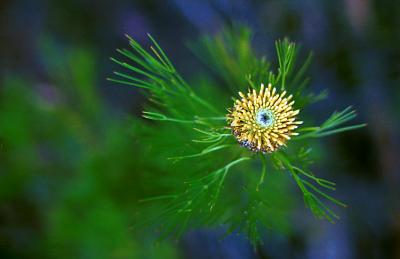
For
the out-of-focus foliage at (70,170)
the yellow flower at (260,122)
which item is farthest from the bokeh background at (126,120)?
the yellow flower at (260,122)

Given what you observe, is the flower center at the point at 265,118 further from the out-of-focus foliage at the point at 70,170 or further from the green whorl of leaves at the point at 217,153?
the out-of-focus foliage at the point at 70,170

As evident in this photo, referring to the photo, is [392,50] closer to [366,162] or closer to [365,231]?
[366,162]

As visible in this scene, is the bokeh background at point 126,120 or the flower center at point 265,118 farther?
the bokeh background at point 126,120

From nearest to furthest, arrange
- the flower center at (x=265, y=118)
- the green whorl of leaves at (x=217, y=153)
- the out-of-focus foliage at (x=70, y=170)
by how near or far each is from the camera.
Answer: the flower center at (x=265, y=118), the green whorl of leaves at (x=217, y=153), the out-of-focus foliage at (x=70, y=170)

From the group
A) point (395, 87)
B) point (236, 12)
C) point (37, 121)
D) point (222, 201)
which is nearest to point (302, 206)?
point (395, 87)

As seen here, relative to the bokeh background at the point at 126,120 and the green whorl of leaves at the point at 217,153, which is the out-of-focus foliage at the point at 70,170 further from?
the green whorl of leaves at the point at 217,153

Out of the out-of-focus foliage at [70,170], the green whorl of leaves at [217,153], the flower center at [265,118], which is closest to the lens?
the flower center at [265,118]
